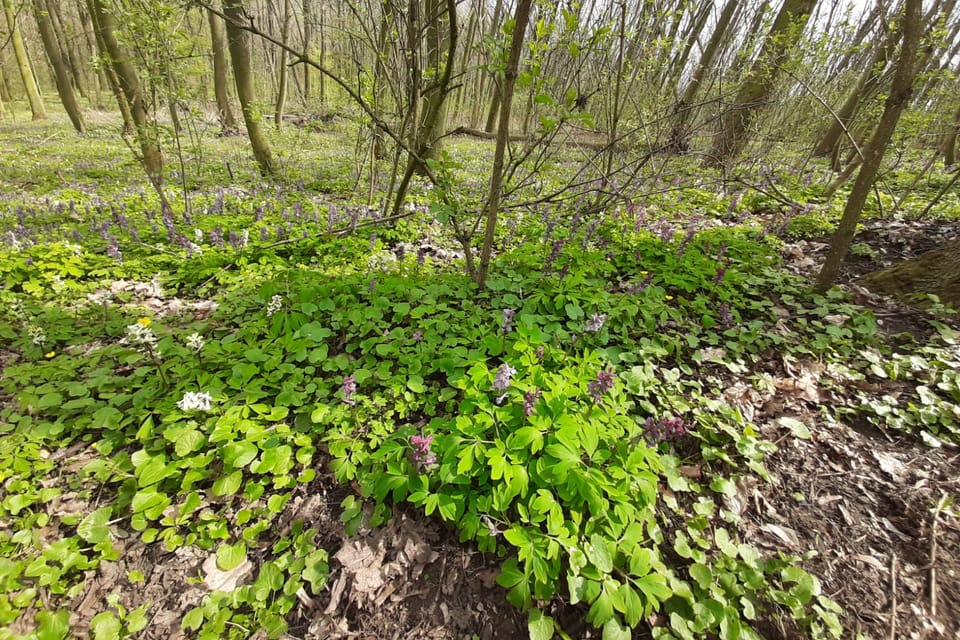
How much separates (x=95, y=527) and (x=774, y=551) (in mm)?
3228

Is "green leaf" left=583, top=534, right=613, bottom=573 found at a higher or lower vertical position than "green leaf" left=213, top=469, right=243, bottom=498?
higher

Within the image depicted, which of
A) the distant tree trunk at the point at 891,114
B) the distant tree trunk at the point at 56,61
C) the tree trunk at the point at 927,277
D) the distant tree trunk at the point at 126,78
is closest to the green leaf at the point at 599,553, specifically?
the distant tree trunk at the point at 891,114

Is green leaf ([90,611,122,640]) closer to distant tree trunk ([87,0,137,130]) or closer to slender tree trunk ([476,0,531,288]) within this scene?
slender tree trunk ([476,0,531,288])

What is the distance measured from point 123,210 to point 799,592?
26.5 ft

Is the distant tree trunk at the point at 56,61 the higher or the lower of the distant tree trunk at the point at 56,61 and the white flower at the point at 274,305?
the higher

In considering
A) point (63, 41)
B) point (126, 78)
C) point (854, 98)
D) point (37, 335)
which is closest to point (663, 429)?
point (37, 335)

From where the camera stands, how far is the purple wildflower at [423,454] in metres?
1.80

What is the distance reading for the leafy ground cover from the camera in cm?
158

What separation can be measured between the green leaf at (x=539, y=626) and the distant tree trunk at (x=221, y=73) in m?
13.9

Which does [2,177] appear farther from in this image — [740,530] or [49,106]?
[49,106]

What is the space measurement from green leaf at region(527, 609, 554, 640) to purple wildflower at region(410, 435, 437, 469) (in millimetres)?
739

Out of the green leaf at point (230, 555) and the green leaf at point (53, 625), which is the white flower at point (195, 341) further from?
the green leaf at point (53, 625)

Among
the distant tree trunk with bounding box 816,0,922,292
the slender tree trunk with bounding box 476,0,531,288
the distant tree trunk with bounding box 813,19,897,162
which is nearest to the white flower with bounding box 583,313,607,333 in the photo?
the slender tree trunk with bounding box 476,0,531,288

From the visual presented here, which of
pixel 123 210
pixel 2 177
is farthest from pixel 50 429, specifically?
pixel 2 177
